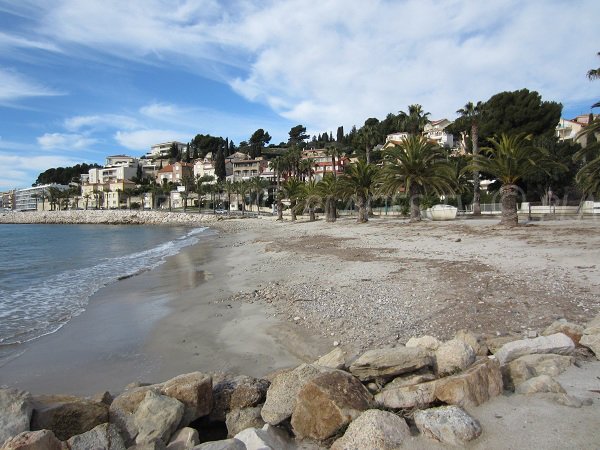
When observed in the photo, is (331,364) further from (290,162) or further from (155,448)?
(290,162)

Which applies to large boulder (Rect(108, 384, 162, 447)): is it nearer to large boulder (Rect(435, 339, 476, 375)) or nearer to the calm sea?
large boulder (Rect(435, 339, 476, 375))

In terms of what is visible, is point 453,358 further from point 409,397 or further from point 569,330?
point 569,330

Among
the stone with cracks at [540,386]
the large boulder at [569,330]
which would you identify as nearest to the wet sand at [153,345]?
the stone with cracks at [540,386]

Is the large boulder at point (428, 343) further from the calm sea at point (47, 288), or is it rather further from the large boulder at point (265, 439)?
the calm sea at point (47, 288)

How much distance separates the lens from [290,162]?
84812 mm

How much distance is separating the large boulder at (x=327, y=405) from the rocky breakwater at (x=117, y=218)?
3199 inches

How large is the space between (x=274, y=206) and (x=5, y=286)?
73.0 metres

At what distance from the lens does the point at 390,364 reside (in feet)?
15.6

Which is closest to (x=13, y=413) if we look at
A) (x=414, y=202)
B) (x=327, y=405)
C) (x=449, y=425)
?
(x=327, y=405)

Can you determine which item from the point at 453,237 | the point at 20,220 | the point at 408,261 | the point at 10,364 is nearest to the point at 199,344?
the point at 10,364

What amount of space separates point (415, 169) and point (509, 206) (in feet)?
32.0

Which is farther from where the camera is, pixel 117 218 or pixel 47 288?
pixel 117 218

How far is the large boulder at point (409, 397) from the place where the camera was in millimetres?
4125

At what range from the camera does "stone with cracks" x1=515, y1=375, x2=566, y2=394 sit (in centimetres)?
410
